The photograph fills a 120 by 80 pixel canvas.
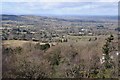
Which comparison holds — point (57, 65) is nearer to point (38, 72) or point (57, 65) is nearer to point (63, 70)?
point (63, 70)

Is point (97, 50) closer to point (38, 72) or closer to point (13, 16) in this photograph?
point (38, 72)

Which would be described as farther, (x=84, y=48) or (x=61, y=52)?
(x=84, y=48)

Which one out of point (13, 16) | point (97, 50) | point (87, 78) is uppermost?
point (13, 16)

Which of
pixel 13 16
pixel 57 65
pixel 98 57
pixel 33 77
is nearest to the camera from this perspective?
pixel 33 77

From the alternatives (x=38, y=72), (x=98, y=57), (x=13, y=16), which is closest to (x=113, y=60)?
(x=98, y=57)

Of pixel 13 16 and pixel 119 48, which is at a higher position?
pixel 13 16

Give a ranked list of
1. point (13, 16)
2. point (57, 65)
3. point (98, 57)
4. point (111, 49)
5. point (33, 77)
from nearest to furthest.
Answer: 1. point (33, 77)
2. point (57, 65)
3. point (98, 57)
4. point (111, 49)
5. point (13, 16)

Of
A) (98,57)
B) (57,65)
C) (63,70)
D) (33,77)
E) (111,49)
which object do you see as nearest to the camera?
(33,77)

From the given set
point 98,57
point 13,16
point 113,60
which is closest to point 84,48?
point 98,57

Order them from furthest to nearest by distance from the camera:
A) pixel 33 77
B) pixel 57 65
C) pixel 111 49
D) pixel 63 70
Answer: pixel 111 49 < pixel 57 65 < pixel 63 70 < pixel 33 77
